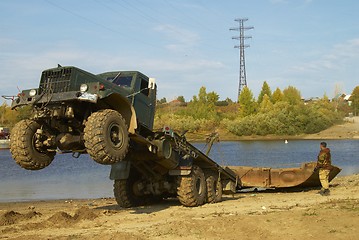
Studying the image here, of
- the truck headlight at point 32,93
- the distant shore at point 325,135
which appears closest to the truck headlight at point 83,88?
the truck headlight at point 32,93

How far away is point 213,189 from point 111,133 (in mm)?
6181

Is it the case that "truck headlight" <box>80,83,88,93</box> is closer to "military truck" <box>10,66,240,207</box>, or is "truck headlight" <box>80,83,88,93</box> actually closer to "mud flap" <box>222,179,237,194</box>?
"military truck" <box>10,66,240,207</box>

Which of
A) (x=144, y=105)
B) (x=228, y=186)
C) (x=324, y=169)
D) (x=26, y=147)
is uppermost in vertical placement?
(x=144, y=105)

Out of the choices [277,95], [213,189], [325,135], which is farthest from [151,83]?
[277,95]

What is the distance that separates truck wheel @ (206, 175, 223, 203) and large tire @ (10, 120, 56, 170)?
232 inches

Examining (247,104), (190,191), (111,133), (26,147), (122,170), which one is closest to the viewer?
(111,133)

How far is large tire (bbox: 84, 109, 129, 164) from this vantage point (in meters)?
10.2

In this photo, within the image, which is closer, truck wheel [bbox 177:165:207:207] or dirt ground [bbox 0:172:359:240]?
dirt ground [bbox 0:172:359:240]

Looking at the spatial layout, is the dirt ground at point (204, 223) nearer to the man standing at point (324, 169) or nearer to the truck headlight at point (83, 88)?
the man standing at point (324, 169)

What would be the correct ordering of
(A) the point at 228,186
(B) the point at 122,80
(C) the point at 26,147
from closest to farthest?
(C) the point at 26,147, (B) the point at 122,80, (A) the point at 228,186

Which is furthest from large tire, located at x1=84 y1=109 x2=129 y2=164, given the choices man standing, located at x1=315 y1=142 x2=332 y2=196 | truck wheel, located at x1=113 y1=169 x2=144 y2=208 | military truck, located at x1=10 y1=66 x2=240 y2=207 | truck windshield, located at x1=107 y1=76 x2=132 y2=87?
man standing, located at x1=315 y1=142 x2=332 y2=196

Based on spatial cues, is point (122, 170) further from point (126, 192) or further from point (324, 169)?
point (324, 169)

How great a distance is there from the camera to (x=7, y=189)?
27734 millimetres

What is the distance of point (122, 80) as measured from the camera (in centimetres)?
1291
